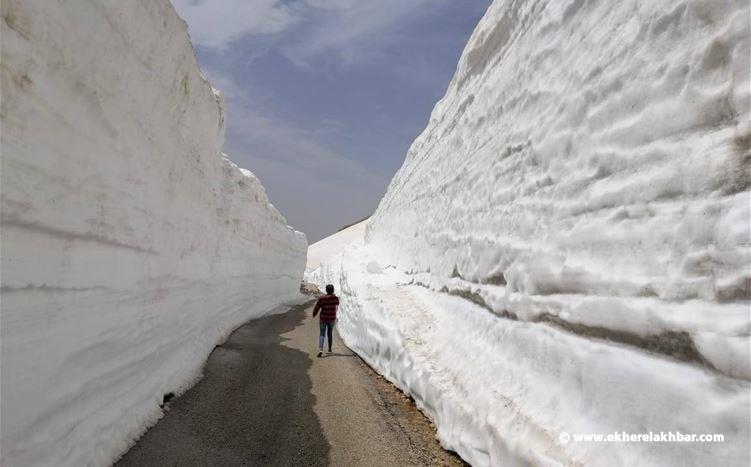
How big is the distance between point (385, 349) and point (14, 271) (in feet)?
18.3

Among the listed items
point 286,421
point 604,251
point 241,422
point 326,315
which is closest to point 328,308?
point 326,315

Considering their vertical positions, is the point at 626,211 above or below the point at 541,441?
above

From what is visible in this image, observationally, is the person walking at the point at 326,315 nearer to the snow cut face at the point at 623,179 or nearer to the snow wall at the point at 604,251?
the snow wall at the point at 604,251

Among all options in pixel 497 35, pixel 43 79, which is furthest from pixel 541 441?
pixel 497 35

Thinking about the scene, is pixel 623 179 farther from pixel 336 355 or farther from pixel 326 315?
pixel 336 355

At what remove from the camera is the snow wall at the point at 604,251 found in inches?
94.6

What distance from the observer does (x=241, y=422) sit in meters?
4.95

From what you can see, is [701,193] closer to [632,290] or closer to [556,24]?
[632,290]

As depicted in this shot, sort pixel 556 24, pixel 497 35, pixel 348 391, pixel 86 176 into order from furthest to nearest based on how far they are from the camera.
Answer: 1. pixel 497 35
2. pixel 348 391
3. pixel 556 24
4. pixel 86 176

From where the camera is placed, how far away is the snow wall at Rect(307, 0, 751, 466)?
2.40 meters

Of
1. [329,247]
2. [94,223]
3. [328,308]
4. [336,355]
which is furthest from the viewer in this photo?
[329,247]

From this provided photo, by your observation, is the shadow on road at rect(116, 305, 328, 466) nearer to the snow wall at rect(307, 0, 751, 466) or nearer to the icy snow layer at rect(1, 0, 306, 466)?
the icy snow layer at rect(1, 0, 306, 466)

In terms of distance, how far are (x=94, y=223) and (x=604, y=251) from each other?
13.5ft

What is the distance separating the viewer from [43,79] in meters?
2.90
